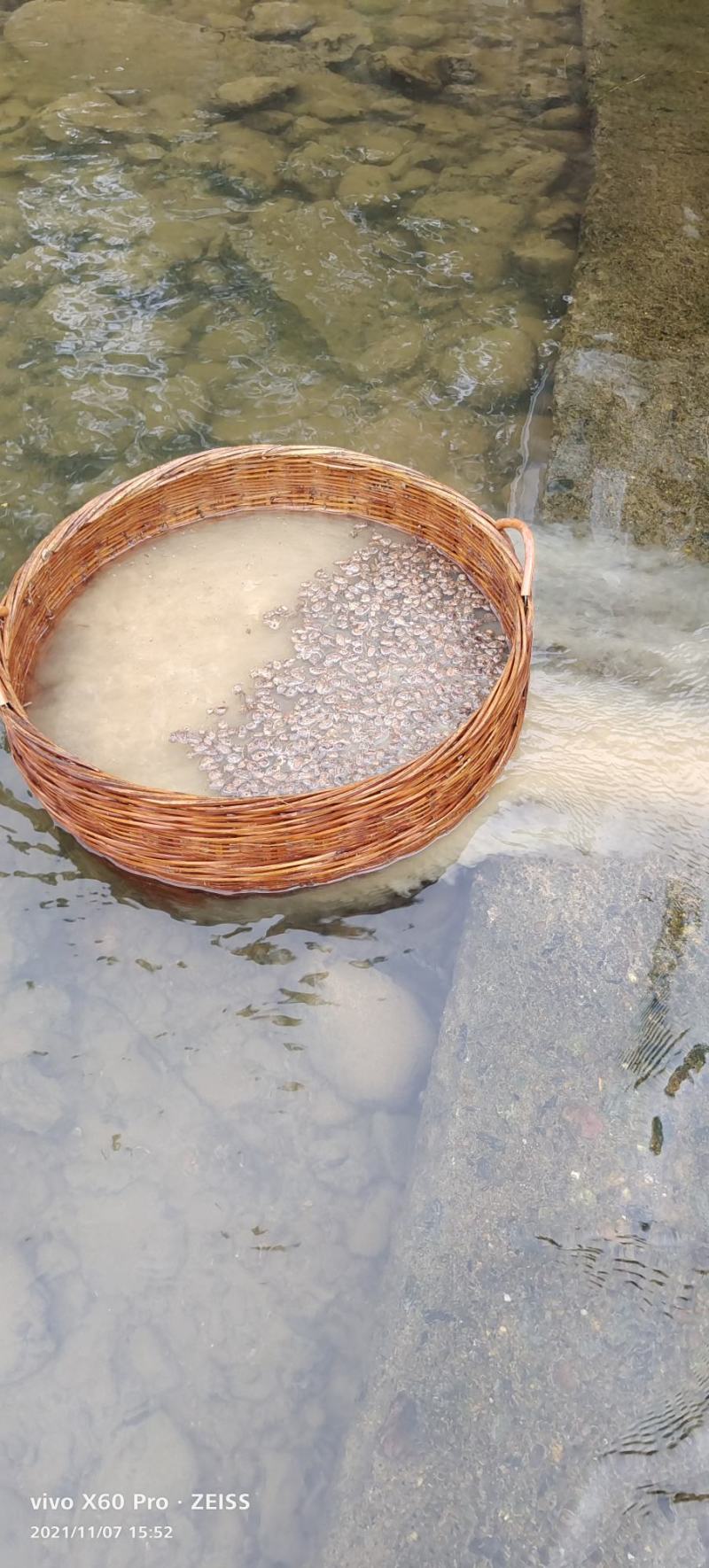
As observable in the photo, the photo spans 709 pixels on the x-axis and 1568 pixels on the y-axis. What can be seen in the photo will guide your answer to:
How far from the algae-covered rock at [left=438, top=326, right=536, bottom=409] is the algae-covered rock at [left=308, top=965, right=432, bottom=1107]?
1.90 metres

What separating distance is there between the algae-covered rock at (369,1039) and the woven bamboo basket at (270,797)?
0.67 feet

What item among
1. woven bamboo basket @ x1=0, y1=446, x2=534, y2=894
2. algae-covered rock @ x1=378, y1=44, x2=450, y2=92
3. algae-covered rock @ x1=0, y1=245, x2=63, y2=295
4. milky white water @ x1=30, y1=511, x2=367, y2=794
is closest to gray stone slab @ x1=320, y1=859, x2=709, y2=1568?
woven bamboo basket @ x1=0, y1=446, x2=534, y2=894

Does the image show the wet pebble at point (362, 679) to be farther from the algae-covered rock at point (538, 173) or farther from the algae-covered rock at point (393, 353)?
the algae-covered rock at point (538, 173)

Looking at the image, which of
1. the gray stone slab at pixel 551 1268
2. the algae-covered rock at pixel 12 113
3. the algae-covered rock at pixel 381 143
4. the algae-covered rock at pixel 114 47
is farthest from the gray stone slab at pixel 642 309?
the algae-covered rock at pixel 12 113

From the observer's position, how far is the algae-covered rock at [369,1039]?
6.40 ft

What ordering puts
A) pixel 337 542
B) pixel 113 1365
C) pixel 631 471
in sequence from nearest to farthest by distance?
pixel 113 1365 < pixel 337 542 < pixel 631 471

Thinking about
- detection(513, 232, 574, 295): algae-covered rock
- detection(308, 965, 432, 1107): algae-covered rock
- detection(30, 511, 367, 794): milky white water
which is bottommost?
detection(308, 965, 432, 1107): algae-covered rock

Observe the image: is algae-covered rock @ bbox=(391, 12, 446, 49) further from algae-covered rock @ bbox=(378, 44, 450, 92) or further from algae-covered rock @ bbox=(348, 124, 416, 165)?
algae-covered rock @ bbox=(348, 124, 416, 165)

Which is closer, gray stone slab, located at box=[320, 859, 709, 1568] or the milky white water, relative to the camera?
gray stone slab, located at box=[320, 859, 709, 1568]

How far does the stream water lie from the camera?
167 cm

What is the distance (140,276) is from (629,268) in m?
1.53

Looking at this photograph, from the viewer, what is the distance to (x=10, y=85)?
440 centimetres

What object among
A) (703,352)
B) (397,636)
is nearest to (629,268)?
(703,352)

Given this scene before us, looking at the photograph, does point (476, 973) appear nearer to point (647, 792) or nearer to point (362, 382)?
point (647, 792)
